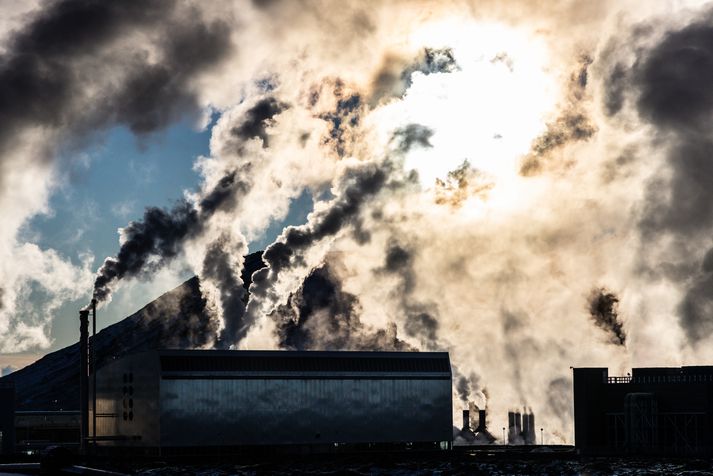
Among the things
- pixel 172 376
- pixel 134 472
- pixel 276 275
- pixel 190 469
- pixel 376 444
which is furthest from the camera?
pixel 276 275

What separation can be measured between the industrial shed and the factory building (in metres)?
23.3

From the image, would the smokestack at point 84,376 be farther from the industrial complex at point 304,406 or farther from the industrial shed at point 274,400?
the industrial shed at point 274,400

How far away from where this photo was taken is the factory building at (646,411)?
16262 centimetres

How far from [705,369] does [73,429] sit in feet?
312

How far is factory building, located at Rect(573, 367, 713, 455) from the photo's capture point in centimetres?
16262

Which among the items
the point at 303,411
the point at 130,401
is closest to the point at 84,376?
the point at 130,401

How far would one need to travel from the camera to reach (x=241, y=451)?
151m

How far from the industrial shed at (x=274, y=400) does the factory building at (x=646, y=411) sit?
2331 centimetres

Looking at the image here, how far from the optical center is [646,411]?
166 meters

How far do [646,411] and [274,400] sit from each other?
167 ft

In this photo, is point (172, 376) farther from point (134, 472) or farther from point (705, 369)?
point (705, 369)

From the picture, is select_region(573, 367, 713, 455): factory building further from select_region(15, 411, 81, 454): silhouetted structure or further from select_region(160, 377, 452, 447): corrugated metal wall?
select_region(15, 411, 81, 454): silhouetted structure

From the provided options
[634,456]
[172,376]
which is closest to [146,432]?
[172,376]

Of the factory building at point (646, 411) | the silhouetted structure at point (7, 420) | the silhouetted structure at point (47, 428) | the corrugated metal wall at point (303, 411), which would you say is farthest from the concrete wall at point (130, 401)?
the factory building at point (646, 411)
